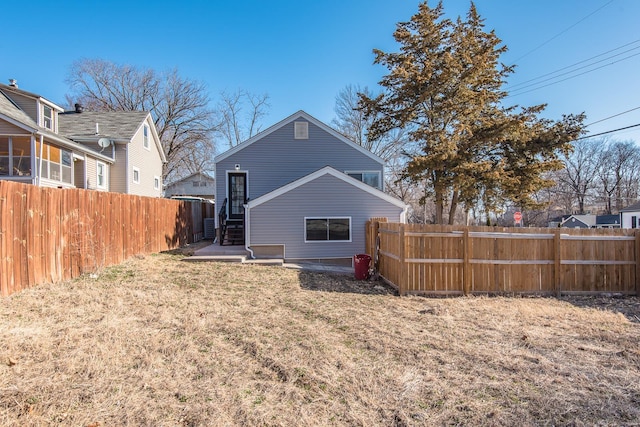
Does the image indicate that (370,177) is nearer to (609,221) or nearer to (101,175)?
(101,175)

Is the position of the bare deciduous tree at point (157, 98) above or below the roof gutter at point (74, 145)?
above

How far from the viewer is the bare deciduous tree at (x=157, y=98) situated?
3192 centimetres

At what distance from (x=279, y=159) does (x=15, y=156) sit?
1076 centimetres

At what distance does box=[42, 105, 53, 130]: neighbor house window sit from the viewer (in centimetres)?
1627

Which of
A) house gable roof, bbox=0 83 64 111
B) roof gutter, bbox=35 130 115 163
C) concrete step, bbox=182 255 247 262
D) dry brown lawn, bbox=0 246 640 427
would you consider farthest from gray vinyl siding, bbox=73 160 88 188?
dry brown lawn, bbox=0 246 640 427

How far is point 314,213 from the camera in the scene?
41.3 feet

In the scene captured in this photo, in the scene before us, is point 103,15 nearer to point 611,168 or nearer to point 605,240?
point 605,240

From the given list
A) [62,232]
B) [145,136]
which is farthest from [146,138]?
[62,232]

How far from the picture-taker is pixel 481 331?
525 cm

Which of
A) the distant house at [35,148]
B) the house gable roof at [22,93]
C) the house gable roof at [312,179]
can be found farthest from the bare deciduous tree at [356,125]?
the house gable roof at [22,93]

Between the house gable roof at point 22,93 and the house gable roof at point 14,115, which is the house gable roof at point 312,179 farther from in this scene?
the house gable roof at point 22,93

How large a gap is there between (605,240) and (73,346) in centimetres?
1070

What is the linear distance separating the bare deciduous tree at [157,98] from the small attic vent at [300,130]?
2221 cm

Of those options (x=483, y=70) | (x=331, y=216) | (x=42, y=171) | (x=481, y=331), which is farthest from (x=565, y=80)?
(x=42, y=171)
